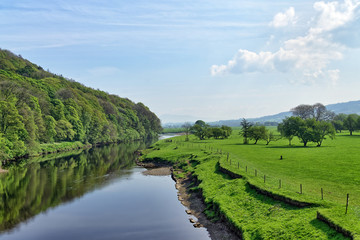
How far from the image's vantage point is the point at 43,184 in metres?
55.2

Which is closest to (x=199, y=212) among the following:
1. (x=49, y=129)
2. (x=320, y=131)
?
(x=320, y=131)

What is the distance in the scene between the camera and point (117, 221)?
35500 millimetres

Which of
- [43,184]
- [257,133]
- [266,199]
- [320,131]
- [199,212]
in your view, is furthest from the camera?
[257,133]

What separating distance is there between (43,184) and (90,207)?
66.4ft

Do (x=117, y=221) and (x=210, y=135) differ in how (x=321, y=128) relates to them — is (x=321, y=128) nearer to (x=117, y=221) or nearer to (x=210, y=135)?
(x=210, y=135)

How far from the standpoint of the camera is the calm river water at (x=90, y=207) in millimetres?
31886

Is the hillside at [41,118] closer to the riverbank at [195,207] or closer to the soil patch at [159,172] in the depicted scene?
the soil patch at [159,172]

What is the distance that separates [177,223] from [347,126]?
148928 millimetres

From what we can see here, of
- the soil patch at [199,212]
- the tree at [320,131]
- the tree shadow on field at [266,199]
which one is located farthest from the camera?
the tree at [320,131]

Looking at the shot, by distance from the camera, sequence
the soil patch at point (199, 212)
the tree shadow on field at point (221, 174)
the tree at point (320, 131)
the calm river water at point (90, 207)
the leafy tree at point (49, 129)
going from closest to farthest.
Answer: the soil patch at point (199, 212) < the calm river water at point (90, 207) < the tree shadow on field at point (221, 174) < the tree at point (320, 131) < the leafy tree at point (49, 129)

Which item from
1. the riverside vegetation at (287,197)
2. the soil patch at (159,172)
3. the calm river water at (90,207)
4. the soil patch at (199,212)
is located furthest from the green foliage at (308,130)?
the calm river water at (90,207)

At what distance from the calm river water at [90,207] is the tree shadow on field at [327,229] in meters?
12.7

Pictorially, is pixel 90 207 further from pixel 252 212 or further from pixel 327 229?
pixel 327 229

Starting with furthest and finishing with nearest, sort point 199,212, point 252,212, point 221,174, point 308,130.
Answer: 1. point 308,130
2. point 221,174
3. point 199,212
4. point 252,212
